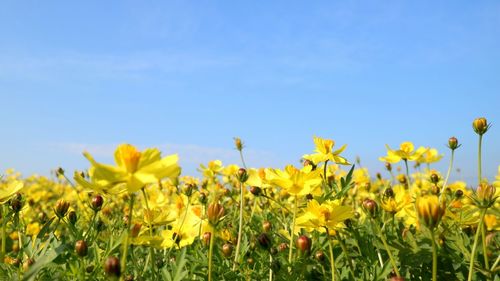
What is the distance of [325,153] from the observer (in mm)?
1974

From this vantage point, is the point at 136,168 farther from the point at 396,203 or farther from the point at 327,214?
the point at 396,203

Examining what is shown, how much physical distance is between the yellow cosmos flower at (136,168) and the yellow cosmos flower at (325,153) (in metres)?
1.04

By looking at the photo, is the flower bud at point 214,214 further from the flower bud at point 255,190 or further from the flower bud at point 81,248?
the flower bud at point 255,190

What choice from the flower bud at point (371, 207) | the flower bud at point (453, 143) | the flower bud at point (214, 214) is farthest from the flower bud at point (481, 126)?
the flower bud at point (214, 214)

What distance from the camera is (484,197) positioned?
1226 millimetres

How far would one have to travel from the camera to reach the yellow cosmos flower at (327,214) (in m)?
1.39

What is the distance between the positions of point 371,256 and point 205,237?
68 centimetres

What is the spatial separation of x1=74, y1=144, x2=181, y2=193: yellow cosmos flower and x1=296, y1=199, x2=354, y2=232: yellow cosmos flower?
0.59 metres

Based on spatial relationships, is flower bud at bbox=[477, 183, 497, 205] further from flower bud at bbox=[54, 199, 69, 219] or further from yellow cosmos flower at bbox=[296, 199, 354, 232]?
flower bud at bbox=[54, 199, 69, 219]

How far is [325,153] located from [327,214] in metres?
0.62

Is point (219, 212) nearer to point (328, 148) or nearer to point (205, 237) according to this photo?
point (205, 237)

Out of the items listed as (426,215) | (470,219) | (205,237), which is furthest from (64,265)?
(470,219)

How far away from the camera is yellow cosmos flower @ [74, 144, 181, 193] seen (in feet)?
3.21

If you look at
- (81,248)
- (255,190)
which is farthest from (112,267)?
(255,190)
